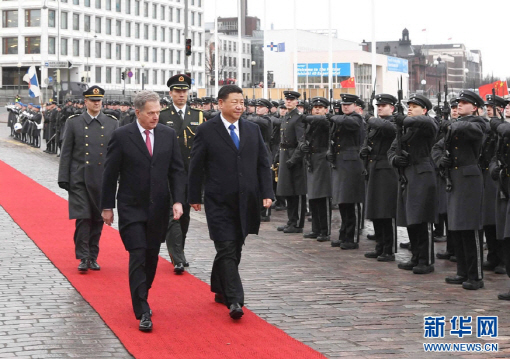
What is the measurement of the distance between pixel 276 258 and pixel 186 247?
1.60m

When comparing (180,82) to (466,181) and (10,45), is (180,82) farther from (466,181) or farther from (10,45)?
(10,45)

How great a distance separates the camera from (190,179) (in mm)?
8359

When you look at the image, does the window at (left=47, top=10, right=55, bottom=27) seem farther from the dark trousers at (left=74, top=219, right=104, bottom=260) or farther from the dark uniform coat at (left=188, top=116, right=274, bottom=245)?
the dark uniform coat at (left=188, top=116, right=274, bottom=245)

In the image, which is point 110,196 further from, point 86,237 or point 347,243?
point 347,243

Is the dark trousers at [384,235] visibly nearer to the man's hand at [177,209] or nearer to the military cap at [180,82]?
the military cap at [180,82]

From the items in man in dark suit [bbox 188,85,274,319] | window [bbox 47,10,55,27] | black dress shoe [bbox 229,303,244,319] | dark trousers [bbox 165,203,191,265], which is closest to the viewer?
black dress shoe [bbox 229,303,244,319]

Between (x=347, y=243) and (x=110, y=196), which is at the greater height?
(x=110, y=196)

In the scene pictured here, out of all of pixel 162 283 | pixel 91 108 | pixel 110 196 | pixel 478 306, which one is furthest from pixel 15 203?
pixel 478 306

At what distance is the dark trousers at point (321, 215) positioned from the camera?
13.6 metres

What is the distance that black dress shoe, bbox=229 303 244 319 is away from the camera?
7828 millimetres

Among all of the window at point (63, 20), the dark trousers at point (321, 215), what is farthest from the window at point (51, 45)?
the dark trousers at point (321, 215)

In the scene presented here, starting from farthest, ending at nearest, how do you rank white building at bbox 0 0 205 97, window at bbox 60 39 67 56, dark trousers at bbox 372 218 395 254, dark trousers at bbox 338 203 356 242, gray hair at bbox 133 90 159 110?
1. window at bbox 60 39 67 56
2. white building at bbox 0 0 205 97
3. dark trousers at bbox 338 203 356 242
4. dark trousers at bbox 372 218 395 254
5. gray hair at bbox 133 90 159 110

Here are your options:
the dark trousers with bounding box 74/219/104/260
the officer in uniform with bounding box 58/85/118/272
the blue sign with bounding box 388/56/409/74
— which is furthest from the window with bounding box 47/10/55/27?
the dark trousers with bounding box 74/219/104/260

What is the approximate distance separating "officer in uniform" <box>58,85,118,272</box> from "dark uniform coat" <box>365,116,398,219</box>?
366 centimetres
